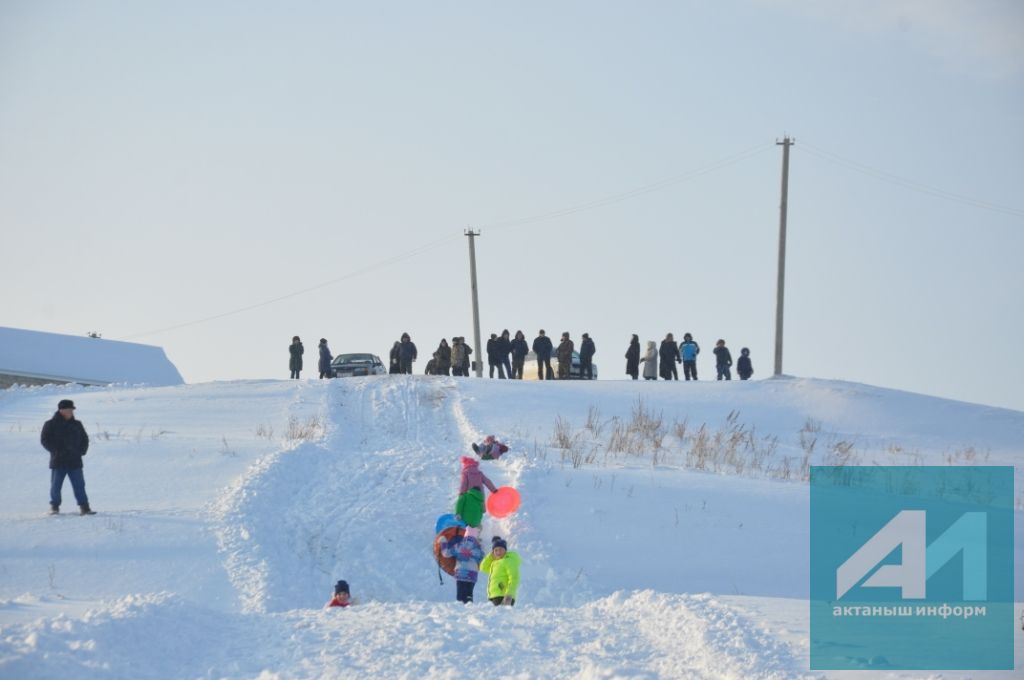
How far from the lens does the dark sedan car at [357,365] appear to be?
1735 inches

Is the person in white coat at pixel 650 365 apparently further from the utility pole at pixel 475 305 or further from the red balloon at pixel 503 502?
the red balloon at pixel 503 502

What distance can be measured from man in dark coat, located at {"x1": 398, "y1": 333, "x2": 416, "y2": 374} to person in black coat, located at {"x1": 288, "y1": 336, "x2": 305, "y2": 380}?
3.38 meters

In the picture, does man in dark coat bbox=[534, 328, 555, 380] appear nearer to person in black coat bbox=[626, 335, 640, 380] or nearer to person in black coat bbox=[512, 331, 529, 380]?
person in black coat bbox=[512, 331, 529, 380]

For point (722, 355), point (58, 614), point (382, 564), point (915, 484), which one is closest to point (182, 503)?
point (382, 564)

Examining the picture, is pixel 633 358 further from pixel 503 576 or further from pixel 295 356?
pixel 503 576

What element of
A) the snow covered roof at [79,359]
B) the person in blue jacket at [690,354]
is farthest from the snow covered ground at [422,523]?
the snow covered roof at [79,359]

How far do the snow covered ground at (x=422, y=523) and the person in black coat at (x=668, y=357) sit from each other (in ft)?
9.91

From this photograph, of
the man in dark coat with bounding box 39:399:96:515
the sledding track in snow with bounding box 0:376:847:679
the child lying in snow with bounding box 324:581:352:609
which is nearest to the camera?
the sledding track in snow with bounding box 0:376:847:679

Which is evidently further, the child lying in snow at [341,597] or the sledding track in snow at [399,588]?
the child lying in snow at [341,597]

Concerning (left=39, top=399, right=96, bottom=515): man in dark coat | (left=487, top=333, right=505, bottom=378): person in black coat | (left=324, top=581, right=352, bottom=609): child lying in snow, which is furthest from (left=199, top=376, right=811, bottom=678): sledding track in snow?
(left=487, top=333, right=505, bottom=378): person in black coat

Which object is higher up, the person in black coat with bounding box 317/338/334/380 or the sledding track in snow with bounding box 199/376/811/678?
the person in black coat with bounding box 317/338/334/380

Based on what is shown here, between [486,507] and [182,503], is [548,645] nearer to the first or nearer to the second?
[486,507]

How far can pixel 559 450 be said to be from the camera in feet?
80.1

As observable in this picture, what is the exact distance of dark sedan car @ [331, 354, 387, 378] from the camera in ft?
145
